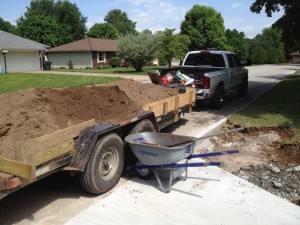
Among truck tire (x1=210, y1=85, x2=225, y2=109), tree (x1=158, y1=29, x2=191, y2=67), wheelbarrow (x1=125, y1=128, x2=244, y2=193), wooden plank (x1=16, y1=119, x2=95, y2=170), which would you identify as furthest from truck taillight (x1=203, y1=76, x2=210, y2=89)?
tree (x1=158, y1=29, x2=191, y2=67)

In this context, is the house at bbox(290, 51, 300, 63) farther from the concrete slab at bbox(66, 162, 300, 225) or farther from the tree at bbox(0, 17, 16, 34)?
the concrete slab at bbox(66, 162, 300, 225)

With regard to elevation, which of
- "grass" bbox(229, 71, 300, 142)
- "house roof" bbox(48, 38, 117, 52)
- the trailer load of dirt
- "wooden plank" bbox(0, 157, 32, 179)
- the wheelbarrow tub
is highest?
"house roof" bbox(48, 38, 117, 52)

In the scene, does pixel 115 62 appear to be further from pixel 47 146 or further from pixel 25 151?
pixel 25 151

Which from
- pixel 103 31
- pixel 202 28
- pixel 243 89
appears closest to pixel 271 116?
pixel 243 89

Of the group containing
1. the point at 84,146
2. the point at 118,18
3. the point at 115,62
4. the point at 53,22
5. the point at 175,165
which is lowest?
the point at 175,165

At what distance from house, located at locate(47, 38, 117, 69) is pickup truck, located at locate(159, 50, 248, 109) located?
102 ft

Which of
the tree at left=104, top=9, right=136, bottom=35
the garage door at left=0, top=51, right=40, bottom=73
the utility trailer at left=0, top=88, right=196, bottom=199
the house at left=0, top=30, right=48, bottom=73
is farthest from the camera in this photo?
the tree at left=104, top=9, right=136, bottom=35

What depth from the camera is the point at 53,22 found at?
64562 mm

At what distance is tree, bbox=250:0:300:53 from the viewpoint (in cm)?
1236

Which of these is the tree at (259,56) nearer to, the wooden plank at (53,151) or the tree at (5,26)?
the tree at (5,26)

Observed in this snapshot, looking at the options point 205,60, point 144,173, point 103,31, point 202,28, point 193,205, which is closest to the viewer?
point 193,205

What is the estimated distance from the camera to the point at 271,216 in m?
4.41

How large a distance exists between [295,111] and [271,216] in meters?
6.67

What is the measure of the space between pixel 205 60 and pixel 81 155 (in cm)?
903
